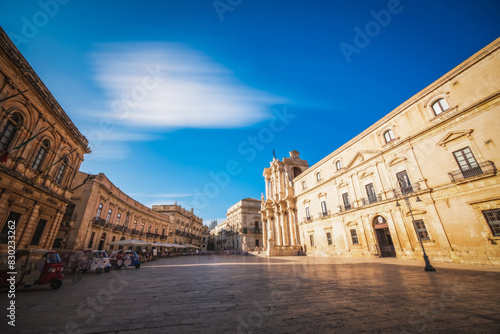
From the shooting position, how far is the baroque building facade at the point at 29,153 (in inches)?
370

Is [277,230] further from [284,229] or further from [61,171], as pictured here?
[61,171]

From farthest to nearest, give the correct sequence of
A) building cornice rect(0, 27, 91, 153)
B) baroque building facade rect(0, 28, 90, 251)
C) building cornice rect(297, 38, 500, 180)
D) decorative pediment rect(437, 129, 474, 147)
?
decorative pediment rect(437, 129, 474, 147) < building cornice rect(297, 38, 500, 180) < baroque building facade rect(0, 28, 90, 251) < building cornice rect(0, 27, 91, 153)

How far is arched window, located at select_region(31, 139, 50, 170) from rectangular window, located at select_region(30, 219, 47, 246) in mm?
3493

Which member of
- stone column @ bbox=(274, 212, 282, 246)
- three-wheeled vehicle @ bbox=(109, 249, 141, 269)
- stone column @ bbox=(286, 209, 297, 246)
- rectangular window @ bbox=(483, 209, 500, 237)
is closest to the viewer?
rectangular window @ bbox=(483, 209, 500, 237)

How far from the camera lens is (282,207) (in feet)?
97.8

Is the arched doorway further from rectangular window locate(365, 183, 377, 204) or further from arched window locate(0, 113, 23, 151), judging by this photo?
arched window locate(0, 113, 23, 151)

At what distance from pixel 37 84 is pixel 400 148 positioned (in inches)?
954

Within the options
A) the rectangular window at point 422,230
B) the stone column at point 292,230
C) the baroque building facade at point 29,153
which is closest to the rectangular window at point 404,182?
the rectangular window at point 422,230

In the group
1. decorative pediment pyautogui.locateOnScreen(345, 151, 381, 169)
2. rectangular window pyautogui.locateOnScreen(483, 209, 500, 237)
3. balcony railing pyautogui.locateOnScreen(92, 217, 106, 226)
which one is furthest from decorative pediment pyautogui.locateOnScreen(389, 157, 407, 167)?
balcony railing pyautogui.locateOnScreen(92, 217, 106, 226)

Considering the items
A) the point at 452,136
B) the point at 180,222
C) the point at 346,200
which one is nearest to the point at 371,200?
the point at 346,200

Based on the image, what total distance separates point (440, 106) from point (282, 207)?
21.0 m

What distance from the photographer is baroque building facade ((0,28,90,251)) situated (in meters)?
9.41

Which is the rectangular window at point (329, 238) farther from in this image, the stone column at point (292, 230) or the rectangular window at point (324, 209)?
the stone column at point (292, 230)

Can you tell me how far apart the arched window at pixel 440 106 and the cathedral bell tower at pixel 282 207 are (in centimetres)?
1871
